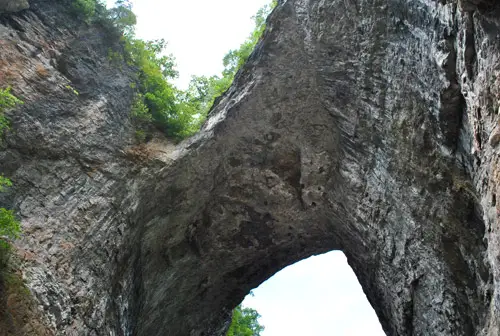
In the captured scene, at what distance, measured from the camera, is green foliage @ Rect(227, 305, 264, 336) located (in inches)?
604

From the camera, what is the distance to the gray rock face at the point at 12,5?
8.96 metres

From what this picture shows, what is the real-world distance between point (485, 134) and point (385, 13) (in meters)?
3.51

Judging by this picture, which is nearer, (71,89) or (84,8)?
(71,89)

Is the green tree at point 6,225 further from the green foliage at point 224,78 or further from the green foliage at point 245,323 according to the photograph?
the green foliage at point 245,323

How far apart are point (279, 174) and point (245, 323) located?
8.82m

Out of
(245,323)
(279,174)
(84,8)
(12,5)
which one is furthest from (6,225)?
(245,323)

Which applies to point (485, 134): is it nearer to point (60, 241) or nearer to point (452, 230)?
point (452, 230)

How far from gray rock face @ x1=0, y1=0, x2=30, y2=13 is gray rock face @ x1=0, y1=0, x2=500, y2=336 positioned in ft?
0.79

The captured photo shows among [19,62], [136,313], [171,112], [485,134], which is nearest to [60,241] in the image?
[136,313]

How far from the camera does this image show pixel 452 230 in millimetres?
6637

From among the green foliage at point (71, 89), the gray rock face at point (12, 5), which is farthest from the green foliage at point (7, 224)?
the gray rock face at point (12, 5)

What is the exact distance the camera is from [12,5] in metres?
9.10

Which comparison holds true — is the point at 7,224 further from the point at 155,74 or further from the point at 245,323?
the point at 245,323

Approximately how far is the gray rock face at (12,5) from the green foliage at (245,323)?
34.2ft
